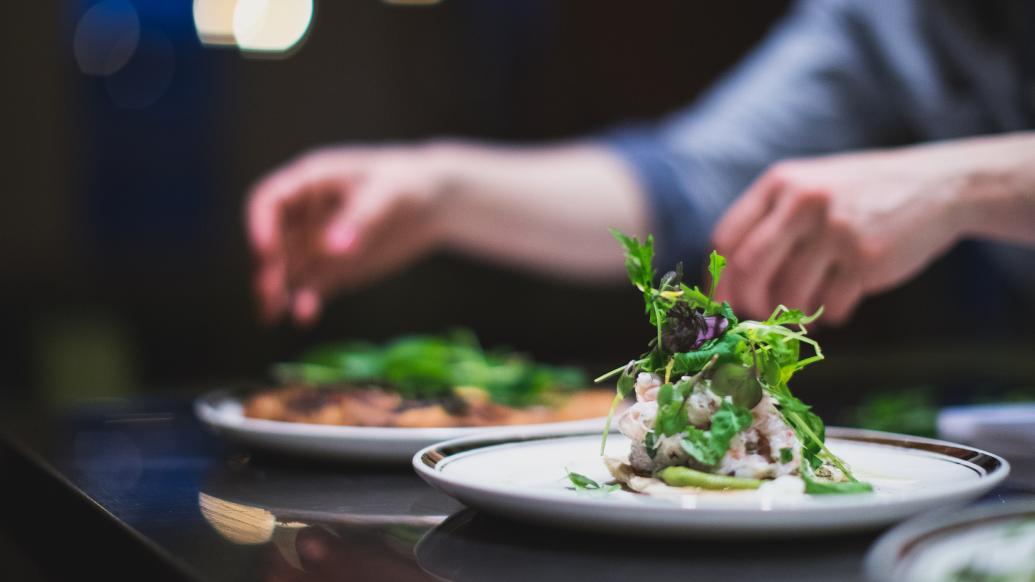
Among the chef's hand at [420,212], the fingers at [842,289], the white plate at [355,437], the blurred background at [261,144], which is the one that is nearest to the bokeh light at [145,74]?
the blurred background at [261,144]

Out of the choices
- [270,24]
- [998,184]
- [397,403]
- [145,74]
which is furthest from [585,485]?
[145,74]

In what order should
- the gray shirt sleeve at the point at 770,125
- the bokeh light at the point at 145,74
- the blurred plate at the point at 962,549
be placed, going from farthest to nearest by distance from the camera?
the bokeh light at the point at 145,74, the gray shirt sleeve at the point at 770,125, the blurred plate at the point at 962,549

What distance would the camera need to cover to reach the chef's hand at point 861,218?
1.40 metres

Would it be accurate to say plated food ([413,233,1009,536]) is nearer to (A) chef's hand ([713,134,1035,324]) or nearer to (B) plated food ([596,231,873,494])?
(B) plated food ([596,231,873,494])

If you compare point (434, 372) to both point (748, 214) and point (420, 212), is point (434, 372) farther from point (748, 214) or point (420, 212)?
point (420, 212)

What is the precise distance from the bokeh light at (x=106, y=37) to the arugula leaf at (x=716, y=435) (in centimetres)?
555

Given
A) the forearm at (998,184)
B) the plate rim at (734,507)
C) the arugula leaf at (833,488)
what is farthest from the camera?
the forearm at (998,184)

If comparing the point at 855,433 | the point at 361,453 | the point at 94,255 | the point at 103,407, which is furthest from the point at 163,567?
the point at 94,255

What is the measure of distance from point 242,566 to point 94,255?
528cm

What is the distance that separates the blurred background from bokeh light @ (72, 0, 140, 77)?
1cm

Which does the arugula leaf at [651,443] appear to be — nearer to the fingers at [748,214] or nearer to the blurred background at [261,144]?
the fingers at [748,214]

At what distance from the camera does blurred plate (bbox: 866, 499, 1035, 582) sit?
53cm

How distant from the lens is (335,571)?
2.37 ft

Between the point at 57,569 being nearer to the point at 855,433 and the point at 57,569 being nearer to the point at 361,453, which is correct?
the point at 361,453
